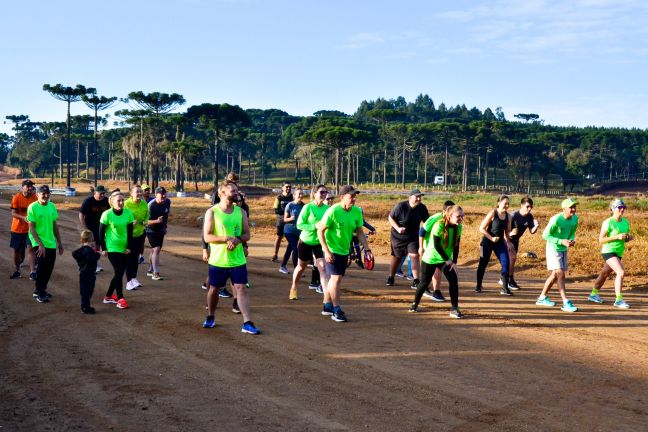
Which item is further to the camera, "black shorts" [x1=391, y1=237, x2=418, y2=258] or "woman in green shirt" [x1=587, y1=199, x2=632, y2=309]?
"black shorts" [x1=391, y1=237, x2=418, y2=258]

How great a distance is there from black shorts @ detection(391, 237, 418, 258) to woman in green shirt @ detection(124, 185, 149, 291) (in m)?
4.64

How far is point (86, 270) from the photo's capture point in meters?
10.2

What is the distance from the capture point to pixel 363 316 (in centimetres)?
1021

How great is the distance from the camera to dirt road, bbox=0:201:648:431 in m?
5.73

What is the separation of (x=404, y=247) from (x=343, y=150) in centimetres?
8522

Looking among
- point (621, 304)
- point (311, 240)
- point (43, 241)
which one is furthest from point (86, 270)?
point (621, 304)

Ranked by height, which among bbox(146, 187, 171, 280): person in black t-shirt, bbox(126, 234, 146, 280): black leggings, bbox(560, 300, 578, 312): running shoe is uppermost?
bbox(146, 187, 171, 280): person in black t-shirt

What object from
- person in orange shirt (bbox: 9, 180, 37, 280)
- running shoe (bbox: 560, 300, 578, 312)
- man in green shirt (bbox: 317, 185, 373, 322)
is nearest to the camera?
man in green shirt (bbox: 317, 185, 373, 322)

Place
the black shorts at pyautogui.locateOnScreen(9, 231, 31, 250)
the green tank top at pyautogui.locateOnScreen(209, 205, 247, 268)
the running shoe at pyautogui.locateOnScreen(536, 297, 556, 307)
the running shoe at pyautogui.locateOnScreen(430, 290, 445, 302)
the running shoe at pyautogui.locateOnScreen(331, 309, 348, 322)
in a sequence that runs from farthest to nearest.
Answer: the black shorts at pyautogui.locateOnScreen(9, 231, 31, 250), the running shoe at pyautogui.locateOnScreen(430, 290, 445, 302), the running shoe at pyautogui.locateOnScreen(536, 297, 556, 307), the running shoe at pyautogui.locateOnScreen(331, 309, 348, 322), the green tank top at pyautogui.locateOnScreen(209, 205, 247, 268)

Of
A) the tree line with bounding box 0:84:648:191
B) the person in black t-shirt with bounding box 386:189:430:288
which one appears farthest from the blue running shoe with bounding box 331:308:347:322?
the tree line with bounding box 0:84:648:191

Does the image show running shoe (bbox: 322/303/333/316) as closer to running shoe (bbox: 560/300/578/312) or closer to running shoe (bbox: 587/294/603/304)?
running shoe (bbox: 560/300/578/312)

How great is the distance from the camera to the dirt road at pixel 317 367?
5734 mm

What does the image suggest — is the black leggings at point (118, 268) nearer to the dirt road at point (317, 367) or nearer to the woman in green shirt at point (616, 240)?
the dirt road at point (317, 367)

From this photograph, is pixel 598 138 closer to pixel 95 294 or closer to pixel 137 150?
pixel 137 150
